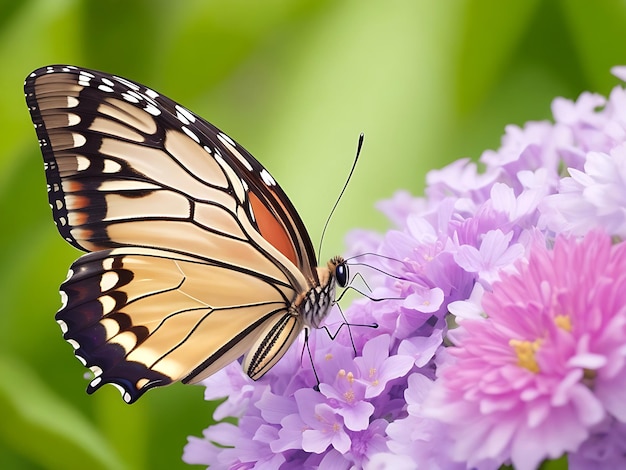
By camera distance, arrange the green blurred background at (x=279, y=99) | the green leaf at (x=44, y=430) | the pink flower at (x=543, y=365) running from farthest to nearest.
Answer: the green blurred background at (x=279, y=99)
the green leaf at (x=44, y=430)
the pink flower at (x=543, y=365)

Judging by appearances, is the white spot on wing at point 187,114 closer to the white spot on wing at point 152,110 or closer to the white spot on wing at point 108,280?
the white spot on wing at point 152,110

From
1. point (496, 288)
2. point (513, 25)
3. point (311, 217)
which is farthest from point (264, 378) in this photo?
point (513, 25)

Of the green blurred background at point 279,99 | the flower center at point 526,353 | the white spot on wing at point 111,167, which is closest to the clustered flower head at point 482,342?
the flower center at point 526,353

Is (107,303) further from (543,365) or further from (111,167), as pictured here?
(543,365)

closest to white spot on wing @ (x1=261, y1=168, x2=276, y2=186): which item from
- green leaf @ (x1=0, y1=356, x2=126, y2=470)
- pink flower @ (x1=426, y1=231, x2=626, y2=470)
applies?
pink flower @ (x1=426, y1=231, x2=626, y2=470)

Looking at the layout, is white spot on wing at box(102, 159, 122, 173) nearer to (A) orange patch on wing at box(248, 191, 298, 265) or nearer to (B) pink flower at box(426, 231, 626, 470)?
(A) orange patch on wing at box(248, 191, 298, 265)

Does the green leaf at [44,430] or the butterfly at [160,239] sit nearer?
the butterfly at [160,239]

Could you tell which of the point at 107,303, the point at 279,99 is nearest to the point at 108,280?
the point at 107,303

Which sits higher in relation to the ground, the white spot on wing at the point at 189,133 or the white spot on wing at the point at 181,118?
the white spot on wing at the point at 181,118
